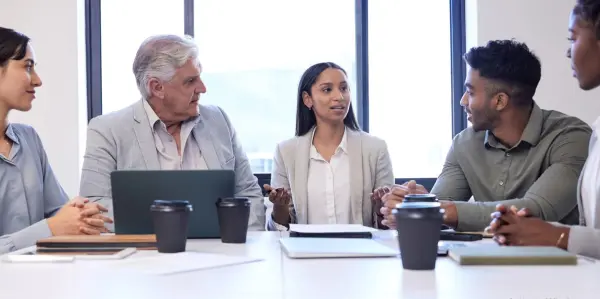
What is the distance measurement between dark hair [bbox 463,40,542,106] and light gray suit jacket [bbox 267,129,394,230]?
0.67m

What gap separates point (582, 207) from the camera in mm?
1957

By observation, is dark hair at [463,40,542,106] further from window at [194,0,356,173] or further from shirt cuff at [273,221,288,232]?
window at [194,0,356,173]

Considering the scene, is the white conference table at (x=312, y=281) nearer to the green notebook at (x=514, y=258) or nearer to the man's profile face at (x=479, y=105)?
the green notebook at (x=514, y=258)

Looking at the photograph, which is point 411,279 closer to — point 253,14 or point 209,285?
point 209,285

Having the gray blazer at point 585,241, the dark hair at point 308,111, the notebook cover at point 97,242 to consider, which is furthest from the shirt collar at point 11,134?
the gray blazer at point 585,241

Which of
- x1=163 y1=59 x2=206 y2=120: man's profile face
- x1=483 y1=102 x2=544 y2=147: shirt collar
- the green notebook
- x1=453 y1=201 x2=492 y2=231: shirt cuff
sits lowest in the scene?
x1=453 y1=201 x2=492 y2=231: shirt cuff

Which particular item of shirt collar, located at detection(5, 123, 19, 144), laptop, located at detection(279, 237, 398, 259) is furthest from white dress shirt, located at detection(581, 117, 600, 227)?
shirt collar, located at detection(5, 123, 19, 144)

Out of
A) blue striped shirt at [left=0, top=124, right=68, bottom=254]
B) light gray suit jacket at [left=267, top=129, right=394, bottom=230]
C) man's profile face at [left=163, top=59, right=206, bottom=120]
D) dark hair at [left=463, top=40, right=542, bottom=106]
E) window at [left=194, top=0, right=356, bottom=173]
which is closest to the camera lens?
blue striped shirt at [left=0, top=124, right=68, bottom=254]

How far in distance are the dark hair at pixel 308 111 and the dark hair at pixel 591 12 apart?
4.52ft

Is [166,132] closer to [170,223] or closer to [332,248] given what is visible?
[170,223]

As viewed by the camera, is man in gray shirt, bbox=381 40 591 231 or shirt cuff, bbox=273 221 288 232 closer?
man in gray shirt, bbox=381 40 591 231

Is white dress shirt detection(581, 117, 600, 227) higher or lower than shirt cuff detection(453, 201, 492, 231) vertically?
higher

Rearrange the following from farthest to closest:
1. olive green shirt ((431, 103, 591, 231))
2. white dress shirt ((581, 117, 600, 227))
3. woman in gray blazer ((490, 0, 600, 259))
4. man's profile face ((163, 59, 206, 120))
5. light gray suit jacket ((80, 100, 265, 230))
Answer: man's profile face ((163, 59, 206, 120))
light gray suit jacket ((80, 100, 265, 230))
olive green shirt ((431, 103, 591, 231))
white dress shirt ((581, 117, 600, 227))
woman in gray blazer ((490, 0, 600, 259))

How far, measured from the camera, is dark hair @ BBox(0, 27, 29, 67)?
2.44m
